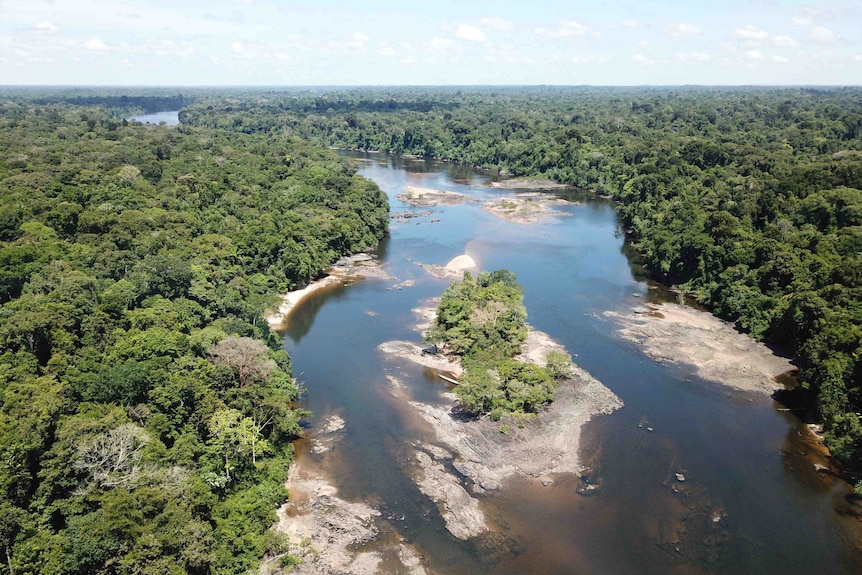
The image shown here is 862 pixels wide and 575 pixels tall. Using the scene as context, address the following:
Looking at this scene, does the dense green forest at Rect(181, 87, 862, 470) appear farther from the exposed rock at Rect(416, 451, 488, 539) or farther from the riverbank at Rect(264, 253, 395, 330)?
the riverbank at Rect(264, 253, 395, 330)

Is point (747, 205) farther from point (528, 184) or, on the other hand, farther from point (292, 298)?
point (528, 184)

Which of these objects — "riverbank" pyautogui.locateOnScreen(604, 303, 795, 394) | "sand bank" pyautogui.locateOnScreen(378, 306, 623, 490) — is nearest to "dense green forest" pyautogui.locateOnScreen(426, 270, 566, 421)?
"sand bank" pyautogui.locateOnScreen(378, 306, 623, 490)

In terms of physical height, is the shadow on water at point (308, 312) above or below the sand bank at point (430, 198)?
below

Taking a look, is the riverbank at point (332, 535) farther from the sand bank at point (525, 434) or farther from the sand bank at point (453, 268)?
the sand bank at point (453, 268)

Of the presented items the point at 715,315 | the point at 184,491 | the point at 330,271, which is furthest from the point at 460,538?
the point at 330,271

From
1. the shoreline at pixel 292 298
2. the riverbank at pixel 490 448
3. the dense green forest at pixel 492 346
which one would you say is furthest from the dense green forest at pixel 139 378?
the dense green forest at pixel 492 346

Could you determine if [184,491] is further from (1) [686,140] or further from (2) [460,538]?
(1) [686,140]
